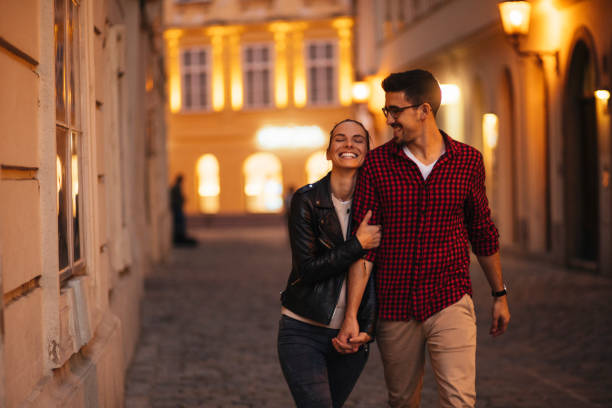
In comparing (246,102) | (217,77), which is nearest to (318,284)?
(246,102)

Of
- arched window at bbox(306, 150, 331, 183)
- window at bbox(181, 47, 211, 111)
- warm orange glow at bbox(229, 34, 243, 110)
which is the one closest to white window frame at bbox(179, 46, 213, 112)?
window at bbox(181, 47, 211, 111)

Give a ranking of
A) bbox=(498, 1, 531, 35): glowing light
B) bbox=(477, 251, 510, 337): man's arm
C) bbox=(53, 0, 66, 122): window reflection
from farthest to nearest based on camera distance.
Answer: bbox=(498, 1, 531, 35): glowing light
bbox=(53, 0, 66, 122): window reflection
bbox=(477, 251, 510, 337): man's arm

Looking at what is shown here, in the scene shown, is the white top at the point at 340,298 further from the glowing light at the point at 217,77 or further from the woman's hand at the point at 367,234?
the glowing light at the point at 217,77

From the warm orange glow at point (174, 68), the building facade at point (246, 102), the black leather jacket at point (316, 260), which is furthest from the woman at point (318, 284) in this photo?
the warm orange glow at point (174, 68)

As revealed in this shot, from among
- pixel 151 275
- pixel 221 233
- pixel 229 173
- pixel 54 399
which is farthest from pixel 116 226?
pixel 229 173

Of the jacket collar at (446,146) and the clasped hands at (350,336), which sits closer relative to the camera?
the clasped hands at (350,336)

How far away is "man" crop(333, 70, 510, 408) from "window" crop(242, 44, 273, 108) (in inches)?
1592

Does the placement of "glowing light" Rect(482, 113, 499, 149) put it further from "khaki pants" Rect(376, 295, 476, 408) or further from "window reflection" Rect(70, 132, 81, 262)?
"khaki pants" Rect(376, 295, 476, 408)

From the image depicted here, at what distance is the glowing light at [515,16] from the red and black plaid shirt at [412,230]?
11.7 meters

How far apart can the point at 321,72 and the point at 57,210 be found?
40.0 meters

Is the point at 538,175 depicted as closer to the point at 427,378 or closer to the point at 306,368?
the point at 427,378

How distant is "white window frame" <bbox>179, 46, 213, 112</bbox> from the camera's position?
4462cm

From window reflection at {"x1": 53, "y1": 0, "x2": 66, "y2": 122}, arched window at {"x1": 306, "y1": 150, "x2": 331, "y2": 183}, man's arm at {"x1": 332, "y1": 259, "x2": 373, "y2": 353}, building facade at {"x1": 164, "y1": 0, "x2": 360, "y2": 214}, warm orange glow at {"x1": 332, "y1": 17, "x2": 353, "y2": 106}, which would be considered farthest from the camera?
arched window at {"x1": 306, "y1": 150, "x2": 331, "y2": 183}

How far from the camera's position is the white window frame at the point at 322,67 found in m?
43.9
